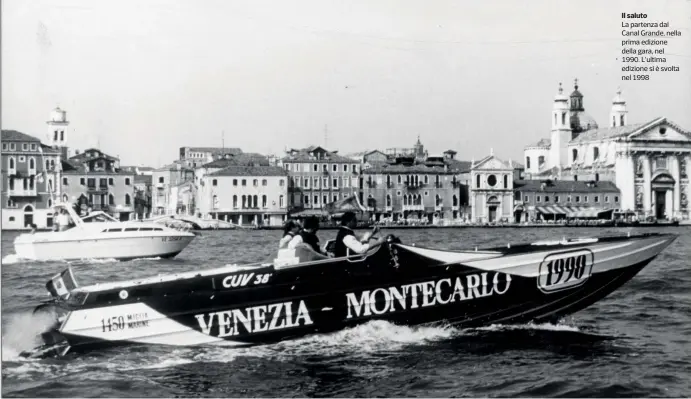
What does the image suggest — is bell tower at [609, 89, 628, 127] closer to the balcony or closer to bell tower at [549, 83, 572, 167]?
bell tower at [549, 83, 572, 167]

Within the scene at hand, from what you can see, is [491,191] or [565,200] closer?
[565,200]

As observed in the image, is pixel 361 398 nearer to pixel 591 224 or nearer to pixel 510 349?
pixel 510 349

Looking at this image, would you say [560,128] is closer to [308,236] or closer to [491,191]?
[491,191]

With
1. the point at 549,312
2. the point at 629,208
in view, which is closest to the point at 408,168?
the point at 629,208

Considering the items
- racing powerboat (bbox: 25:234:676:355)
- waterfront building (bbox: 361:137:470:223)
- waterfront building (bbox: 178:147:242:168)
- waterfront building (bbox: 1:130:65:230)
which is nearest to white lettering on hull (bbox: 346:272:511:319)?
racing powerboat (bbox: 25:234:676:355)

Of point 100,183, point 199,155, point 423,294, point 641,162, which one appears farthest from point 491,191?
point 423,294

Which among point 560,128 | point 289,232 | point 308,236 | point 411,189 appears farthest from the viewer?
point 560,128

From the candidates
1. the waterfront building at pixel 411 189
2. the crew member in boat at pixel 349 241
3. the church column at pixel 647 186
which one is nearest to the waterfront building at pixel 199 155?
the waterfront building at pixel 411 189
